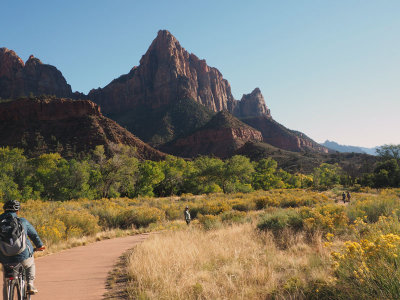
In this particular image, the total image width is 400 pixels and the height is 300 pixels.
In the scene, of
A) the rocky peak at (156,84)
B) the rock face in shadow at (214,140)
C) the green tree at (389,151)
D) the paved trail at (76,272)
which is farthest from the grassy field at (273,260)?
the rocky peak at (156,84)

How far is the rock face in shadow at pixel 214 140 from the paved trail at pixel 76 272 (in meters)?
114

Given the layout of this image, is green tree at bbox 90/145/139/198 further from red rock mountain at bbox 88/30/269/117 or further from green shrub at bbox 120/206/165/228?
red rock mountain at bbox 88/30/269/117

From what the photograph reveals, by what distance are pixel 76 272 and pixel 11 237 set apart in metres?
3.34

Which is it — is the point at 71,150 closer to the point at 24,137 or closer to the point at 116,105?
the point at 24,137

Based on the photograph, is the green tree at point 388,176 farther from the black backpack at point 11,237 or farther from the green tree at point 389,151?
the black backpack at point 11,237

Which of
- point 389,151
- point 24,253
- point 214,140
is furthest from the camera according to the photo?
point 214,140

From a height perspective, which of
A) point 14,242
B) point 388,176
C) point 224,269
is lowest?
point 388,176

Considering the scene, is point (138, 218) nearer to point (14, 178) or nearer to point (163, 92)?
point (14, 178)

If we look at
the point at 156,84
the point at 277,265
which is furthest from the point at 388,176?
the point at 156,84

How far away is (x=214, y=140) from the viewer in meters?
128

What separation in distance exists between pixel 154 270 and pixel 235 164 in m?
40.9

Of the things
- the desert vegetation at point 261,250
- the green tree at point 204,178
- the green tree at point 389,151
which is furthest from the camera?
the green tree at point 389,151

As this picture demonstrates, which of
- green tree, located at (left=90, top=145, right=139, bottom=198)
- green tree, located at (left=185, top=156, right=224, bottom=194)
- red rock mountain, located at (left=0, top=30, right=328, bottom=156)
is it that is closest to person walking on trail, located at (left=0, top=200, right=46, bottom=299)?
green tree, located at (left=90, top=145, right=139, bottom=198)

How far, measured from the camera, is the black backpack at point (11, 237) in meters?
3.98
